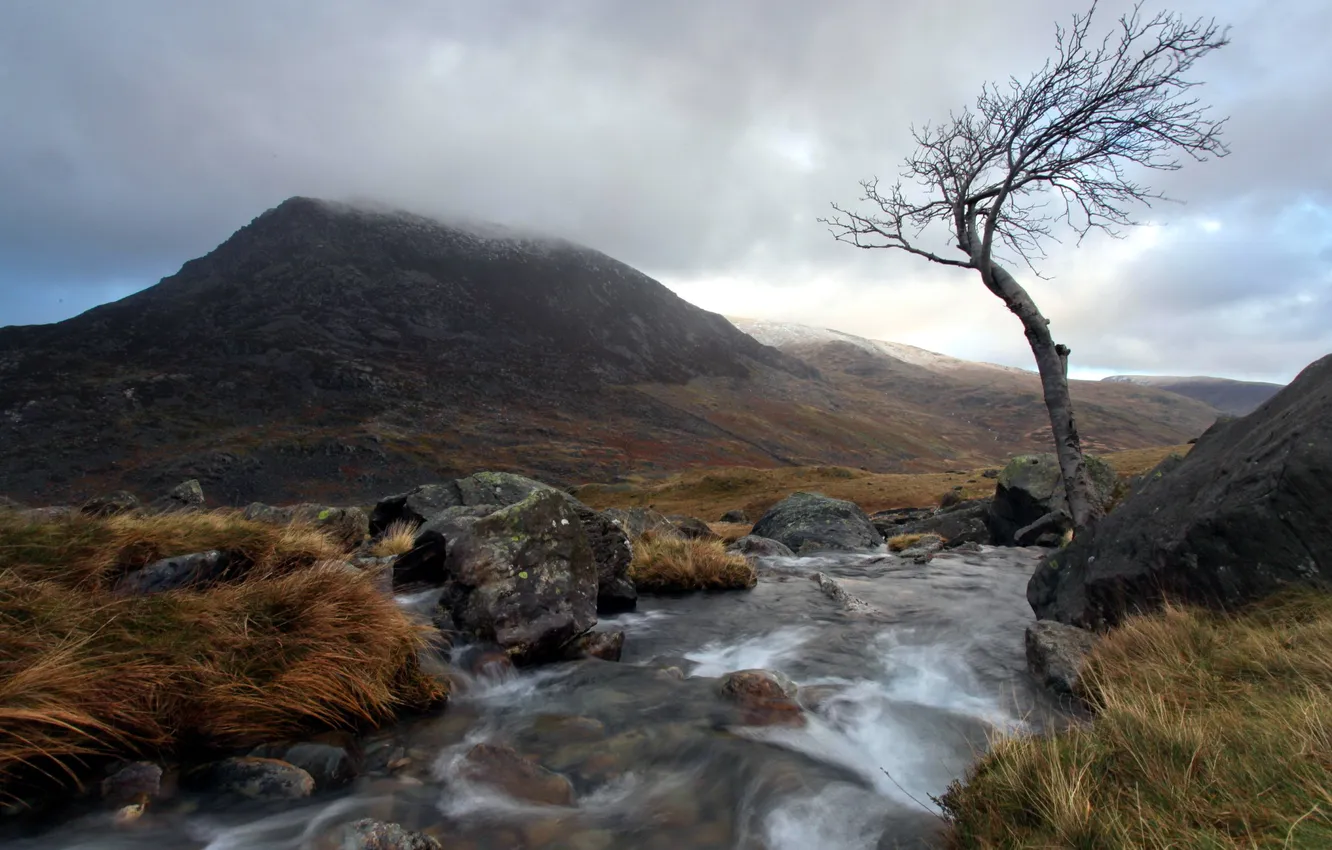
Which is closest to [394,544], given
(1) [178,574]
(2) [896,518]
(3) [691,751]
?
(1) [178,574]

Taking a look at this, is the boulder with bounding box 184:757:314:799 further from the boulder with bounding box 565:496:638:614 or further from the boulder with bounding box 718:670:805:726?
the boulder with bounding box 565:496:638:614

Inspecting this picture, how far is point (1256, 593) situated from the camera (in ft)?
20.3

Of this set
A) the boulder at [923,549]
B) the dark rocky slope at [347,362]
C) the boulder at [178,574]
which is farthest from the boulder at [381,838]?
the dark rocky slope at [347,362]

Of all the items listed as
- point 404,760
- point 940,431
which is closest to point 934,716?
point 404,760

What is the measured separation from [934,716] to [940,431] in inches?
7214

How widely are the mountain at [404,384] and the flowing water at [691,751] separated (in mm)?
66134

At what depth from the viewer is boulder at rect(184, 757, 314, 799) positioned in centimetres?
454

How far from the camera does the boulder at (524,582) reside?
7.93 m

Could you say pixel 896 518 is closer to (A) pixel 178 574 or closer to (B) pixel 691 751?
(B) pixel 691 751

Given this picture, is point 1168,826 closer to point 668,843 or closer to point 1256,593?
point 668,843

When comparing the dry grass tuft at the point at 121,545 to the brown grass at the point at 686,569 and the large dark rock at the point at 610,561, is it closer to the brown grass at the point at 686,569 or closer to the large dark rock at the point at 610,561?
the large dark rock at the point at 610,561

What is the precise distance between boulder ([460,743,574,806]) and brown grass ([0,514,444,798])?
1.18m

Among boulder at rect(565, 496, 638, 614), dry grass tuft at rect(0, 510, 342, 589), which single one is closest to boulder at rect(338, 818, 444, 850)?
dry grass tuft at rect(0, 510, 342, 589)

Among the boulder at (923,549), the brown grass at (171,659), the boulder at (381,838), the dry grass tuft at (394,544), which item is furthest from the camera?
the boulder at (923,549)
